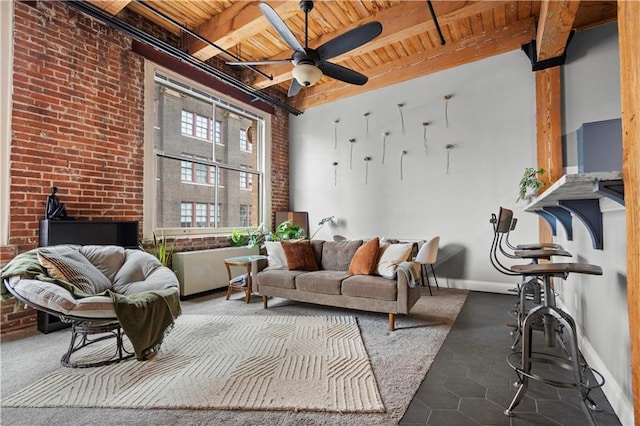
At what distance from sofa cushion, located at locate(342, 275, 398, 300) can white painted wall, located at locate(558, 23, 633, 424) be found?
146 cm

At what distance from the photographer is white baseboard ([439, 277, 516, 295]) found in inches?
172

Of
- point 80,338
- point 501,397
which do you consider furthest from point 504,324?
point 80,338

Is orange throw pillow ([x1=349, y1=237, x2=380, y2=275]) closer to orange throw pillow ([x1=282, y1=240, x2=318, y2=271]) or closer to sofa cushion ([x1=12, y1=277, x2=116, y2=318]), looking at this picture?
orange throw pillow ([x1=282, y1=240, x2=318, y2=271])

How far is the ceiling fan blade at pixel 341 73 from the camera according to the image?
316 centimetres

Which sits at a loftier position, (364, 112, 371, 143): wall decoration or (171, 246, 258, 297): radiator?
(364, 112, 371, 143): wall decoration

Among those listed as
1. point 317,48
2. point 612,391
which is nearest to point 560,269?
point 612,391

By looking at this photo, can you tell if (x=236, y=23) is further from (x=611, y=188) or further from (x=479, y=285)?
(x=479, y=285)

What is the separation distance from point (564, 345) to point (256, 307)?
3.10 m

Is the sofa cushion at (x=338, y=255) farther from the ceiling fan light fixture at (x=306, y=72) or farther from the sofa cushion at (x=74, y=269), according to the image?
the sofa cushion at (x=74, y=269)

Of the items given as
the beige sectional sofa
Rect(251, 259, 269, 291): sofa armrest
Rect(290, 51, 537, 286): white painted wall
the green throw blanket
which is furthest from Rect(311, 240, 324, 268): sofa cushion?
the green throw blanket

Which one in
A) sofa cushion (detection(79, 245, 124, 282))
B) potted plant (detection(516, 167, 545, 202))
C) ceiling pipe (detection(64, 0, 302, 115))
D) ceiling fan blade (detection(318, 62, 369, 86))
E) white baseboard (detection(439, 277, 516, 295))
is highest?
ceiling pipe (detection(64, 0, 302, 115))

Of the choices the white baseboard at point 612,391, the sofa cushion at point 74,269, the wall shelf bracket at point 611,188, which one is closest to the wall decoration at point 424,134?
the white baseboard at point 612,391

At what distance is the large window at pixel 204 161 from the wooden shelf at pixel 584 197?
446 centimetres

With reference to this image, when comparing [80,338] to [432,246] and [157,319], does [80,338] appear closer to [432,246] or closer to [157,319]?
[157,319]
